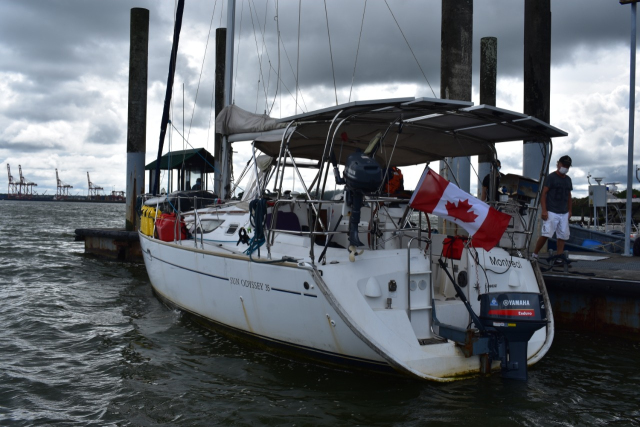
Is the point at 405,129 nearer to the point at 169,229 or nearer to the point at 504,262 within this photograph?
the point at 504,262

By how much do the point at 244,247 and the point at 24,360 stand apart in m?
3.04

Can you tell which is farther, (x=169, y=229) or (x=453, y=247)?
(x=169, y=229)

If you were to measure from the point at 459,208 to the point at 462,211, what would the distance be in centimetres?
4

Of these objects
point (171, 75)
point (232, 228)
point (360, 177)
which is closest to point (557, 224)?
point (360, 177)

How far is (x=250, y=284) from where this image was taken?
6.54 metres

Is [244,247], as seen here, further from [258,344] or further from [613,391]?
[613,391]

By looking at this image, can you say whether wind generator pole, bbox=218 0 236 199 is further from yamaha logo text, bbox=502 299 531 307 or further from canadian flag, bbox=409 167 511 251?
yamaha logo text, bbox=502 299 531 307

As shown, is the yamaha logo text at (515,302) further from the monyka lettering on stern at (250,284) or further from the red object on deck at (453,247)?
the monyka lettering on stern at (250,284)

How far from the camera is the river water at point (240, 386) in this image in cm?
518

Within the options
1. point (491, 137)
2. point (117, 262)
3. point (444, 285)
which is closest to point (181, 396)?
point (444, 285)

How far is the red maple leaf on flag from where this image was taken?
19.3ft

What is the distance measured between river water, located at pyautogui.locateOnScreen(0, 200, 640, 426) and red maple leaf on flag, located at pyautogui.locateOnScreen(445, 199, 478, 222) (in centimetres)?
166

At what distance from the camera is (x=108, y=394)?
587 centimetres

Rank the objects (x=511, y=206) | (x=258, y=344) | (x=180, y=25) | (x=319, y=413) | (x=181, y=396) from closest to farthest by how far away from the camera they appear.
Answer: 1. (x=319, y=413)
2. (x=181, y=396)
3. (x=258, y=344)
4. (x=511, y=206)
5. (x=180, y=25)
